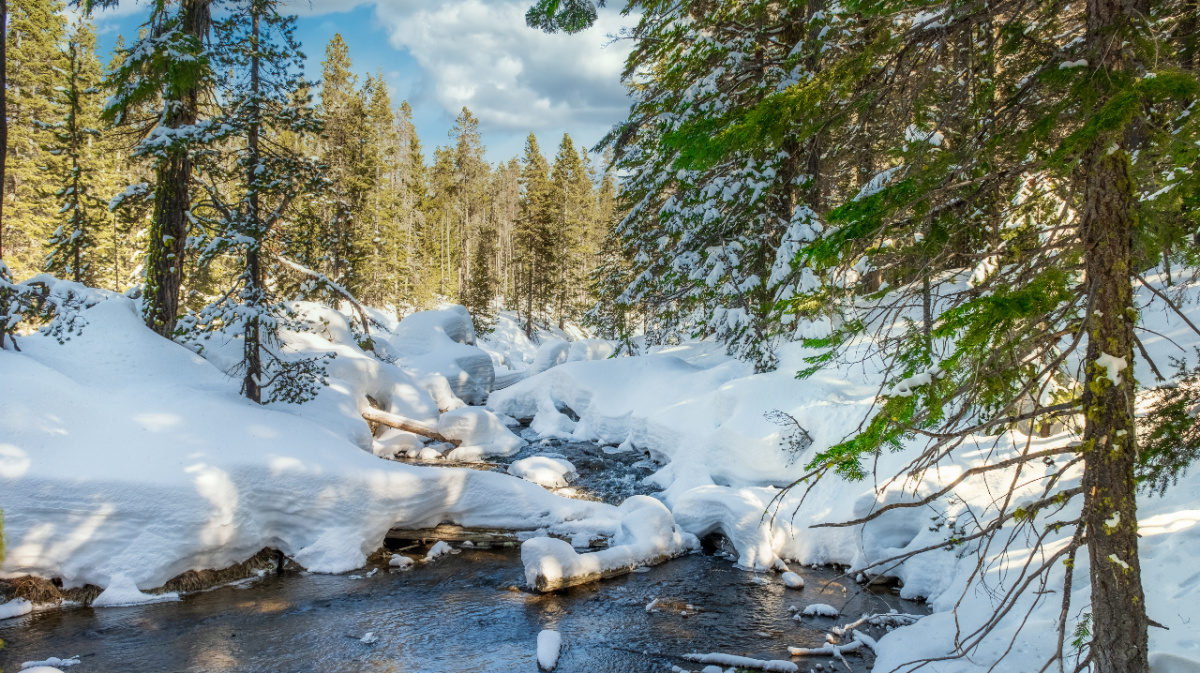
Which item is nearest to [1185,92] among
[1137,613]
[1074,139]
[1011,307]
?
[1074,139]

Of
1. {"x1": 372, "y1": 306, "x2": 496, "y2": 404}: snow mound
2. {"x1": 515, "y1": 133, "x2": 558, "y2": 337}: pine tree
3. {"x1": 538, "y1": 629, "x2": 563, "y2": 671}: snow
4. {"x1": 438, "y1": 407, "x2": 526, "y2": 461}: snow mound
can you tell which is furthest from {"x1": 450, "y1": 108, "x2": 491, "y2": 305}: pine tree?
{"x1": 538, "y1": 629, "x2": 563, "y2": 671}: snow

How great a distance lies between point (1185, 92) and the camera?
2.45m

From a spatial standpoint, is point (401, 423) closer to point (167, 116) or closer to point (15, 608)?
point (167, 116)

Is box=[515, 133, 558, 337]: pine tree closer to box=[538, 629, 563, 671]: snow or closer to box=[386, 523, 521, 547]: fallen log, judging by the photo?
box=[386, 523, 521, 547]: fallen log

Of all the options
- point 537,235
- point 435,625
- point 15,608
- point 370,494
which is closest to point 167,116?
point 370,494

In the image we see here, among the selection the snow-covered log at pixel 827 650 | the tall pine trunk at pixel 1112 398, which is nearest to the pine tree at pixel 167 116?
the snow-covered log at pixel 827 650

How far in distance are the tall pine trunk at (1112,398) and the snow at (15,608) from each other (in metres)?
9.63

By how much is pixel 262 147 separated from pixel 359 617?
27.5 ft

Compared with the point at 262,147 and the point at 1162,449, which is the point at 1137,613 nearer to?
the point at 1162,449

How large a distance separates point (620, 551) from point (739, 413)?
445cm

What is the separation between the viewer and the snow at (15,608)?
261 inches

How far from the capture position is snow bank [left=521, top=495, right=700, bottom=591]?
805cm

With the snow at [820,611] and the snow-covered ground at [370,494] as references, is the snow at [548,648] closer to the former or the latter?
the snow-covered ground at [370,494]

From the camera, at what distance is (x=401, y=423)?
15.4m
